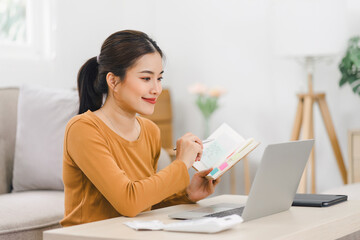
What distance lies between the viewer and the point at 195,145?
1549 mm

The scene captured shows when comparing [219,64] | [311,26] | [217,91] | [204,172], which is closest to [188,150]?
[204,172]

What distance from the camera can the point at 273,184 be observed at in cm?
136

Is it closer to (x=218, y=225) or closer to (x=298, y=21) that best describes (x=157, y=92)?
(x=218, y=225)

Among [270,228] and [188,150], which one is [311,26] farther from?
[270,228]

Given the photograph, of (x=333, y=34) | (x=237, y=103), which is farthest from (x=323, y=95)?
(x=237, y=103)

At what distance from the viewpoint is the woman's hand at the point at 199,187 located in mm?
1662

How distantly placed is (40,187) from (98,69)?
1033mm

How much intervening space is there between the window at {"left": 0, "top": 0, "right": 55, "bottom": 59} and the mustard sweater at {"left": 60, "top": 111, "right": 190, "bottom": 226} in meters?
1.91

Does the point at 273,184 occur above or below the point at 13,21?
below

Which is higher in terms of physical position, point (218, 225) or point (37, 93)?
point (37, 93)

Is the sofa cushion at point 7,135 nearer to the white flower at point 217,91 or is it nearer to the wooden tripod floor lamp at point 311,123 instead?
the white flower at point 217,91

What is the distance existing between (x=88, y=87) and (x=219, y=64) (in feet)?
8.02

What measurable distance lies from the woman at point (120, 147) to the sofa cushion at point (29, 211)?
509 mm

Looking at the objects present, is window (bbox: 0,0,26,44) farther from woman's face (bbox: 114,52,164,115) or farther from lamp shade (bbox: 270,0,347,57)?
woman's face (bbox: 114,52,164,115)
